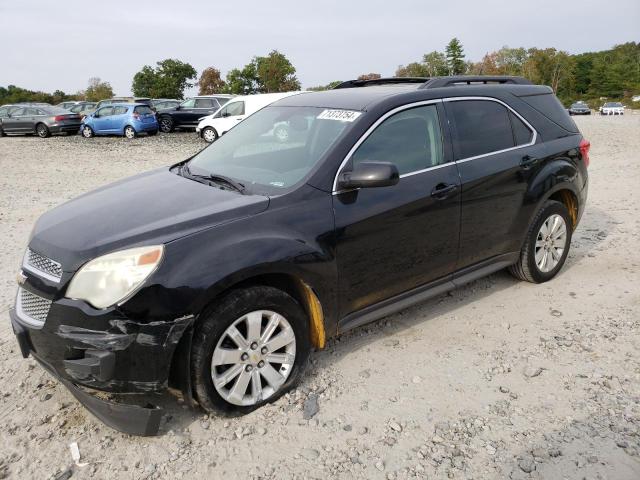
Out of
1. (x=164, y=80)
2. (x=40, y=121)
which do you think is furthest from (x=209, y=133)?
(x=164, y=80)

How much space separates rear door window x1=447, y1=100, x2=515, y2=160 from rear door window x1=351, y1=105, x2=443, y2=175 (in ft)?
0.71

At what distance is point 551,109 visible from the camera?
4801mm

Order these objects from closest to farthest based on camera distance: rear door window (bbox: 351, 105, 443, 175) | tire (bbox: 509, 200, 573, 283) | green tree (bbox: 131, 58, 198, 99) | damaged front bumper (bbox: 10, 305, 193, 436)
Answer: damaged front bumper (bbox: 10, 305, 193, 436)
rear door window (bbox: 351, 105, 443, 175)
tire (bbox: 509, 200, 573, 283)
green tree (bbox: 131, 58, 198, 99)

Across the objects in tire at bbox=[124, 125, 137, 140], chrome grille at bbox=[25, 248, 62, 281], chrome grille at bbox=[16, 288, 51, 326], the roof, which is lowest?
tire at bbox=[124, 125, 137, 140]

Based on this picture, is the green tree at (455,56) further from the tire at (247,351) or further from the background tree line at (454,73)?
the tire at (247,351)

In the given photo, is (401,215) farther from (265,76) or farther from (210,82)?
(210,82)

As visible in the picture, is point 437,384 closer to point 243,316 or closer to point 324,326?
point 324,326

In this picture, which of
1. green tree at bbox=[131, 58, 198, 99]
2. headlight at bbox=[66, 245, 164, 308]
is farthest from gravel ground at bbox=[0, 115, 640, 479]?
green tree at bbox=[131, 58, 198, 99]

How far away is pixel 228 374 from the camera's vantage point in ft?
9.50

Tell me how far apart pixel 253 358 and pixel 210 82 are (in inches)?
3057

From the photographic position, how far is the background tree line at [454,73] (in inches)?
2350

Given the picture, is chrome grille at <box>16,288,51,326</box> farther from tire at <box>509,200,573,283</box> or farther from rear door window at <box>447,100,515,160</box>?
tire at <box>509,200,573,283</box>

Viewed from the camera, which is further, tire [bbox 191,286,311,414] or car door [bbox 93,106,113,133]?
car door [bbox 93,106,113,133]

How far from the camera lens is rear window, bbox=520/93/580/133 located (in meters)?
4.67
